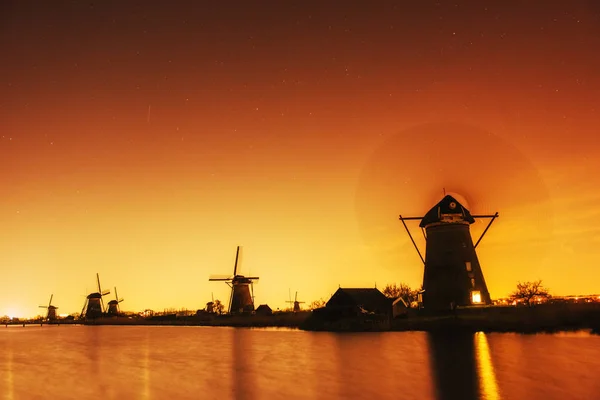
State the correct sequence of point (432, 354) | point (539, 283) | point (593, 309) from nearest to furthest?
point (432, 354)
point (593, 309)
point (539, 283)

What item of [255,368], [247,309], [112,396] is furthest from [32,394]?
[247,309]

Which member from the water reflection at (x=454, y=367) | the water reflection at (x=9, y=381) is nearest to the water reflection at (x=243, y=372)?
the water reflection at (x=454, y=367)

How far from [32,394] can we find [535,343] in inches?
1101

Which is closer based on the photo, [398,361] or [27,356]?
[398,361]

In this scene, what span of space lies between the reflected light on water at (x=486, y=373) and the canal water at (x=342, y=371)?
41 millimetres

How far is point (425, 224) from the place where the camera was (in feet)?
161

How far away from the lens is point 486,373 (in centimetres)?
2295

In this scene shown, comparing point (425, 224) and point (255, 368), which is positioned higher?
point (425, 224)

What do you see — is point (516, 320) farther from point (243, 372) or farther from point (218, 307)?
point (218, 307)

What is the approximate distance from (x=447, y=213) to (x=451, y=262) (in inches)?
175

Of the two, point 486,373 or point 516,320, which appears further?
point 516,320

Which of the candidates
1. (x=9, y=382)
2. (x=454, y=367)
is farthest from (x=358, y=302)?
(x=9, y=382)

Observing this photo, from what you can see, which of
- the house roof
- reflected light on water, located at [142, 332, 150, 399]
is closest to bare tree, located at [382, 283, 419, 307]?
the house roof

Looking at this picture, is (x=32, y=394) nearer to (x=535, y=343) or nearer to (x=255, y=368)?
(x=255, y=368)
